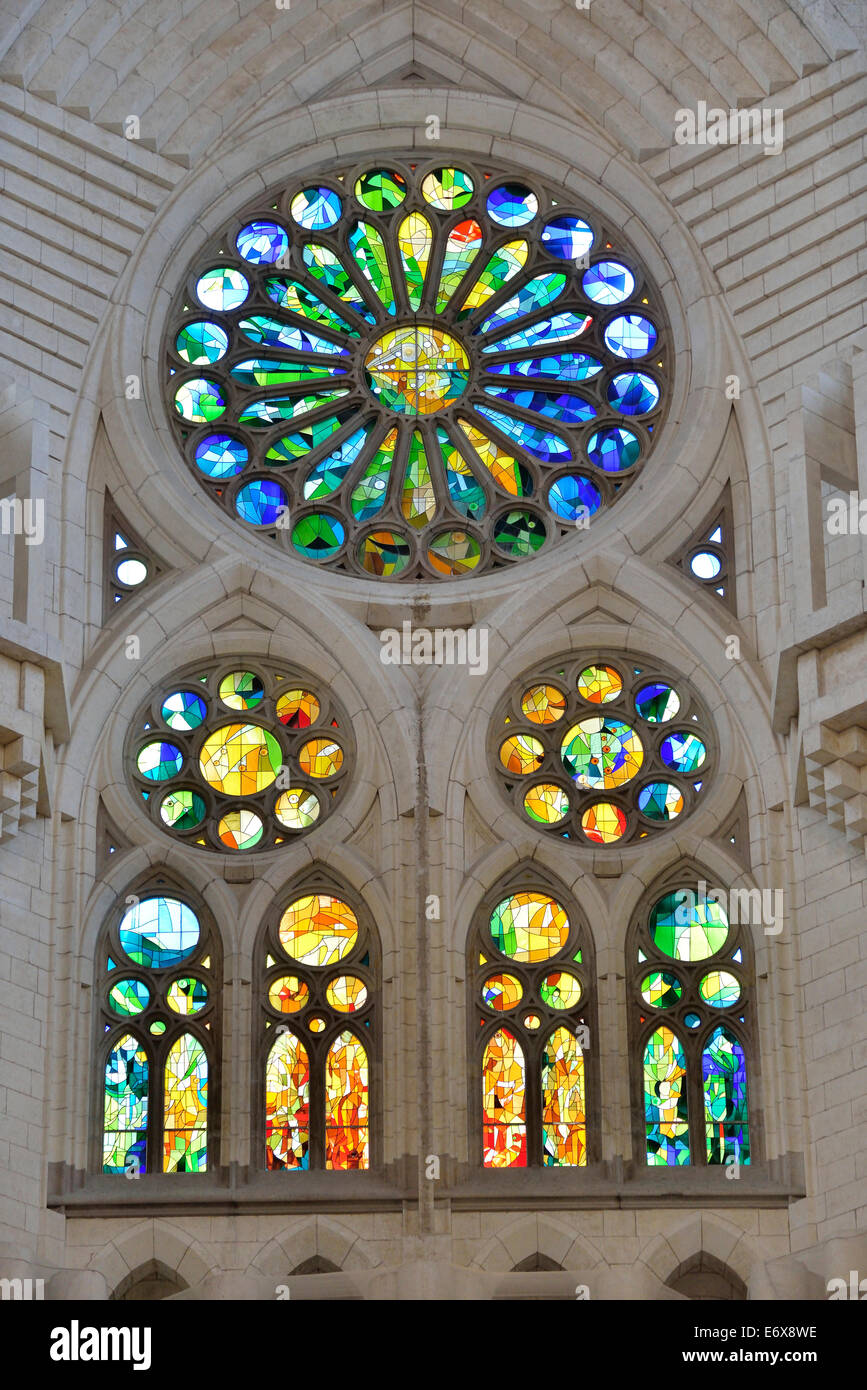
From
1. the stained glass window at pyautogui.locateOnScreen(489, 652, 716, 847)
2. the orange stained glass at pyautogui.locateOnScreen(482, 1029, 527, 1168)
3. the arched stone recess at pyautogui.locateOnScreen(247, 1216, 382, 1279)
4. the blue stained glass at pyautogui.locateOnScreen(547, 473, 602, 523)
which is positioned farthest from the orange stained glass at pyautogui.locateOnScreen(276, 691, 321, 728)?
the arched stone recess at pyautogui.locateOnScreen(247, 1216, 382, 1279)

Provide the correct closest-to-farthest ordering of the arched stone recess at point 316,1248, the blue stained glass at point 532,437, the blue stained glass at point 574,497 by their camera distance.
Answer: the arched stone recess at point 316,1248 → the blue stained glass at point 574,497 → the blue stained glass at point 532,437

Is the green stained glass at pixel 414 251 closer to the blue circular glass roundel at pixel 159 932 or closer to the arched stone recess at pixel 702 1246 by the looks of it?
the blue circular glass roundel at pixel 159 932

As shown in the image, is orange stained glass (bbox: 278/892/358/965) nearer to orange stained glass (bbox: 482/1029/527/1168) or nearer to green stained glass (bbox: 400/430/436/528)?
orange stained glass (bbox: 482/1029/527/1168)

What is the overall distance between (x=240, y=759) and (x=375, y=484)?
245 centimetres

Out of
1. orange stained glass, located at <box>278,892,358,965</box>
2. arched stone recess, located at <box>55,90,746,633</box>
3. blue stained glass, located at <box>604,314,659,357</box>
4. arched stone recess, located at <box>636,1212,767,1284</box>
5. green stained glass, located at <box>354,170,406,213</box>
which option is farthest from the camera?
green stained glass, located at <box>354,170,406,213</box>

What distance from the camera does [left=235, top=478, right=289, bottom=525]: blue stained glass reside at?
2303cm

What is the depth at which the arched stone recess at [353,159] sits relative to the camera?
Result: 22.6 metres

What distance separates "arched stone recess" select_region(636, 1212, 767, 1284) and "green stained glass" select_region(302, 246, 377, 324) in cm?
745

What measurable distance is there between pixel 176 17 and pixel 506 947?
7.22 m

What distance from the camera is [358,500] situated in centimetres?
2323

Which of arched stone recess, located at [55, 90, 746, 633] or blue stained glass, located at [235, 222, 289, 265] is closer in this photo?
arched stone recess, located at [55, 90, 746, 633]

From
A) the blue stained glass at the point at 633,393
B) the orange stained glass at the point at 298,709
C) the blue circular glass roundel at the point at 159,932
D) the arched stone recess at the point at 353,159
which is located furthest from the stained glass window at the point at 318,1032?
the blue stained glass at the point at 633,393

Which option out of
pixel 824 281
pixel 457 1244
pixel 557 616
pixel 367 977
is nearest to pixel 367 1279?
pixel 457 1244

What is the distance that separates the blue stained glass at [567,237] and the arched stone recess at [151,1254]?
26.5 feet
